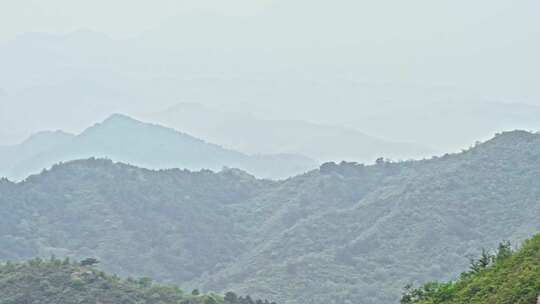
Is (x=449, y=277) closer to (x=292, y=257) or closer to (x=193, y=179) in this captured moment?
(x=292, y=257)

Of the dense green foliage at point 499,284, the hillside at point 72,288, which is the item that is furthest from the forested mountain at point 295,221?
the dense green foliage at point 499,284

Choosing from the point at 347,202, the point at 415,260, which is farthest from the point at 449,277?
the point at 347,202

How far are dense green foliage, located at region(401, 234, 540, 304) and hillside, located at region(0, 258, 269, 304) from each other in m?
20.8

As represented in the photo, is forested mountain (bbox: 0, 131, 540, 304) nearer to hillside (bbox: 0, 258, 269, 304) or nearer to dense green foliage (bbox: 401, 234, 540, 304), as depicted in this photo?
hillside (bbox: 0, 258, 269, 304)

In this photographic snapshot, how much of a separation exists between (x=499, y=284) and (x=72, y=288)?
26.7 metres

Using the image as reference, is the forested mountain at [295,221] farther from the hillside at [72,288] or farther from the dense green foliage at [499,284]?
the dense green foliage at [499,284]

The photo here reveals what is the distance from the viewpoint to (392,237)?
72625mm

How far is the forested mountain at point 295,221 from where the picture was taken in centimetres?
6800

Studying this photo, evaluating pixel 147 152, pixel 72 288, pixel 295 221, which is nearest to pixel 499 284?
pixel 72 288

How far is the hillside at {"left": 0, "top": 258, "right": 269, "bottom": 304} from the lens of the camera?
134 feet

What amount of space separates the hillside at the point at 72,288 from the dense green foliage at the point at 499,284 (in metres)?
20.8

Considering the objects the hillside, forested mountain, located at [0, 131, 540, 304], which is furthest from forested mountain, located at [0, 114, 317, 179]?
the hillside

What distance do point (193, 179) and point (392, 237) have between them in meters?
27.6

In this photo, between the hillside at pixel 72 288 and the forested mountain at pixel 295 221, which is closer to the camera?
the hillside at pixel 72 288
